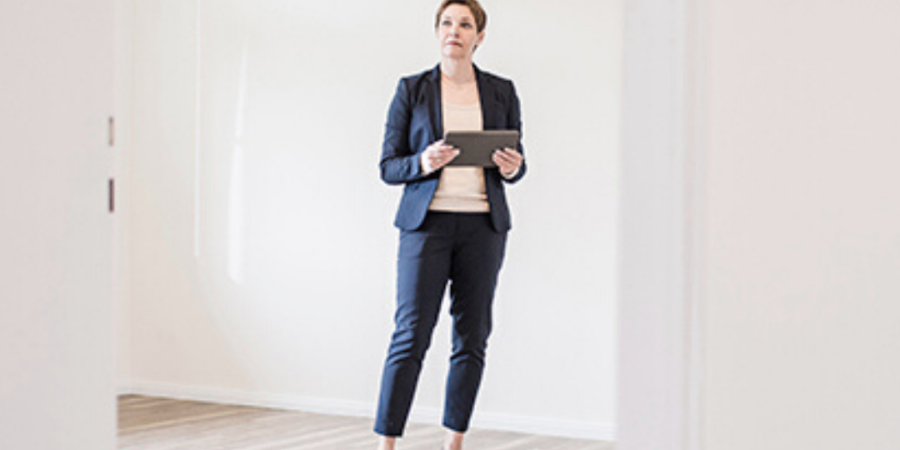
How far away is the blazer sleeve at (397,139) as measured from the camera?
297 cm

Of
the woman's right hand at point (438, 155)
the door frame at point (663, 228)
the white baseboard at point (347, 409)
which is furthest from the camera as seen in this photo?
the white baseboard at point (347, 409)

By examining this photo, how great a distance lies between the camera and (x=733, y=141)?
1263 mm

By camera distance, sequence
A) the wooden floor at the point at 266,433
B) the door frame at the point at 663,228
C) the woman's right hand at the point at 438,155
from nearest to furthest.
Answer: the door frame at the point at 663,228
the woman's right hand at the point at 438,155
the wooden floor at the point at 266,433

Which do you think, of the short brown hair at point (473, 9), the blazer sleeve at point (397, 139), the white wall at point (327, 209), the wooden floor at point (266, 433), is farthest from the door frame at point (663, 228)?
the white wall at point (327, 209)

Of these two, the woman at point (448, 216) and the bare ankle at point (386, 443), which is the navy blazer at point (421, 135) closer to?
the woman at point (448, 216)

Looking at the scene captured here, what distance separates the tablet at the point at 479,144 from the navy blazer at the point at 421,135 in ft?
0.30

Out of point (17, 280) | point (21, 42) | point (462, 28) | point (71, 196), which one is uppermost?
point (462, 28)

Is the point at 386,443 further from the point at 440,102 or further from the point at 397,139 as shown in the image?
the point at 440,102

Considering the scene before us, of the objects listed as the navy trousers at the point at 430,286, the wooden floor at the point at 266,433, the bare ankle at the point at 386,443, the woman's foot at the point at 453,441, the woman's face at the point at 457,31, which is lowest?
the wooden floor at the point at 266,433

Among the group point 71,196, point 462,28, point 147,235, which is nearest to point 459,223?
point 462,28

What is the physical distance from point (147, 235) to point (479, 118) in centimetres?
189

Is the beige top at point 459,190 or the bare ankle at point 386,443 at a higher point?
the beige top at point 459,190

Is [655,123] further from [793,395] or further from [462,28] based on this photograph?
[462,28]

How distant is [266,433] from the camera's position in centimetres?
362
